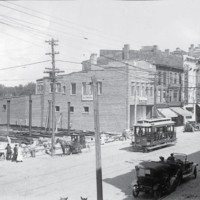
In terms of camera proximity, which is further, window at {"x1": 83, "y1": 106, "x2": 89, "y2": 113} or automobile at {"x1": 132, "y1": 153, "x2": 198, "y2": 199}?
window at {"x1": 83, "y1": 106, "x2": 89, "y2": 113}

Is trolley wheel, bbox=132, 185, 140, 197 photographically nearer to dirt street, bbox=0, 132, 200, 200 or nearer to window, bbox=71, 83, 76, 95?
dirt street, bbox=0, 132, 200, 200

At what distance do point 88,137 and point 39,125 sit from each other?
18.4 meters

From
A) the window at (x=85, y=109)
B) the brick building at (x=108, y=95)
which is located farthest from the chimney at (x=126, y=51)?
the window at (x=85, y=109)

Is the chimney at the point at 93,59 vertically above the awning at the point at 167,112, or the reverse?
the chimney at the point at 93,59

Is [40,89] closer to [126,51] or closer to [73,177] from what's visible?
[126,51]

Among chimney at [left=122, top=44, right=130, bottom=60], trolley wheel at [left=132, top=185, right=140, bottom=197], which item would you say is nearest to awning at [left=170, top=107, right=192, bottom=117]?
chimney at [left=122, top=44, right=130, bottom=60]

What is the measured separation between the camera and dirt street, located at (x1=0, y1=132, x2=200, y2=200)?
53.0 feet

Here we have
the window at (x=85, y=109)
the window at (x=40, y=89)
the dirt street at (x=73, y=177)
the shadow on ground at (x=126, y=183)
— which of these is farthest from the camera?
the window at (x=40, y=89)

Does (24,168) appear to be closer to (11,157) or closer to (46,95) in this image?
(11,157)

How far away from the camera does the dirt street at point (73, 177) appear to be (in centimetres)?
1616

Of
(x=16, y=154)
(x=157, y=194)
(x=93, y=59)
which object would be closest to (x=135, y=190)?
(x=157, y=194)

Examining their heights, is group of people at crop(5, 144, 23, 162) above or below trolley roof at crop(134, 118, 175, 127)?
below

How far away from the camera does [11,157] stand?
26.0 meters

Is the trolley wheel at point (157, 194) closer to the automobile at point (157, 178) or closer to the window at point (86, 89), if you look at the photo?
the automobile at point (157, 178)
